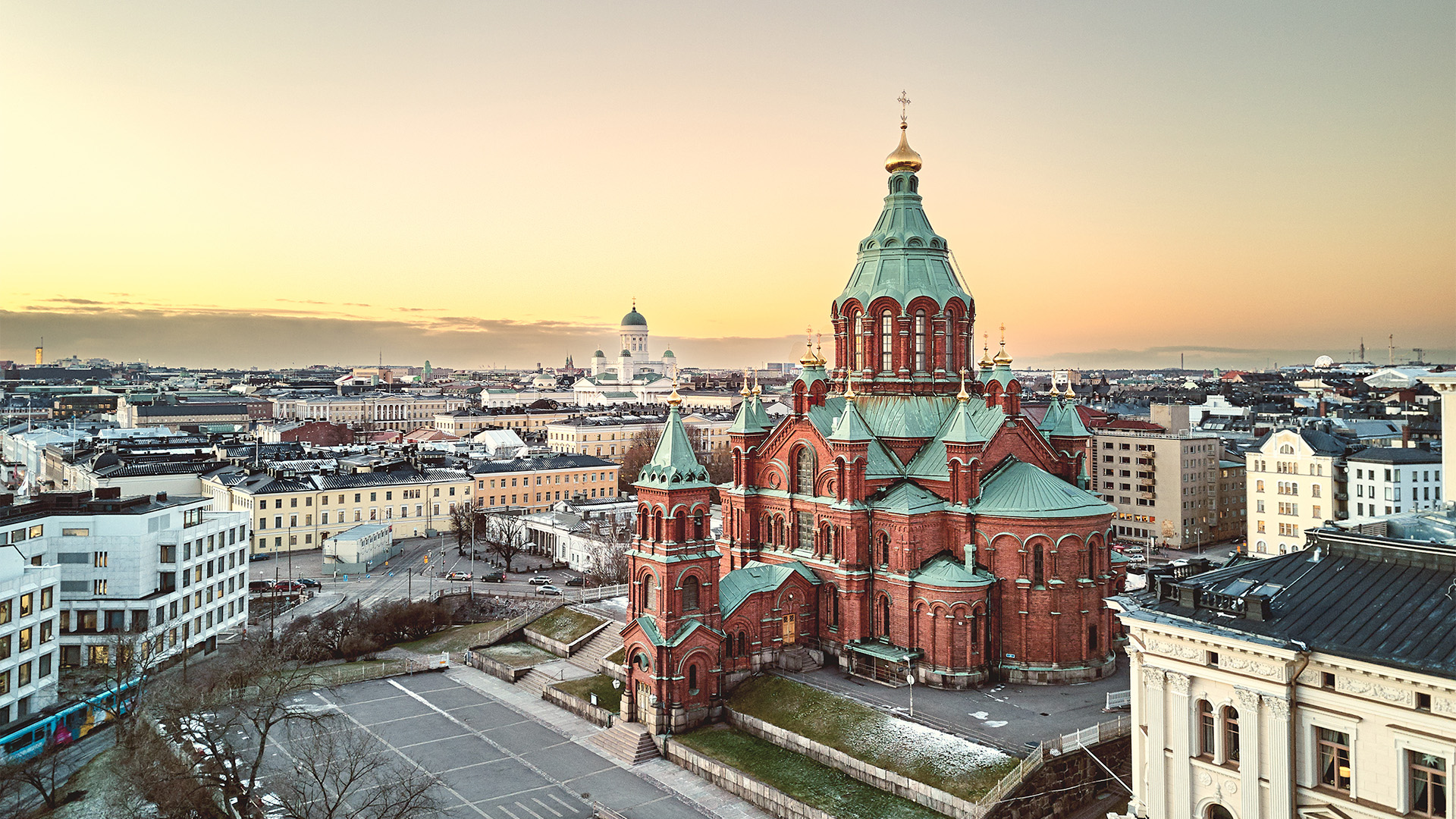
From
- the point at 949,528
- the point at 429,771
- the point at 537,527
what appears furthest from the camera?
the point at 537,527

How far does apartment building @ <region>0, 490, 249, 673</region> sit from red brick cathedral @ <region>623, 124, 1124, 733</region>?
28.8 meters

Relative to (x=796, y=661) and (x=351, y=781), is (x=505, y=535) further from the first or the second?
(x=351, y=781)

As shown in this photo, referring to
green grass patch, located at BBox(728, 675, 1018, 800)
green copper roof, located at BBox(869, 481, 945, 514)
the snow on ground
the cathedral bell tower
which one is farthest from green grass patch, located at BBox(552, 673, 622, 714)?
green copper roof, located at BBox(869, 481, 945, 514)

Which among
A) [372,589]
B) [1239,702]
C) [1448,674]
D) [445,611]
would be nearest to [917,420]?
[1239,702]

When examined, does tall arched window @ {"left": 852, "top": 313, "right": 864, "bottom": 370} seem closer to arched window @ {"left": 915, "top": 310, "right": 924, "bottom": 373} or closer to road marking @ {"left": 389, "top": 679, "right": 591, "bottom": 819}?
arched window @ {"left": 915, "top": 310, "right": 924, "bottom": 373}

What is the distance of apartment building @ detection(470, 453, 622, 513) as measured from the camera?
103 m

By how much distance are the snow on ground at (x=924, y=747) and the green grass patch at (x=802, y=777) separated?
1.62 m

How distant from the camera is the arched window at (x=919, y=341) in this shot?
173ft

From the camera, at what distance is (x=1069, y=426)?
176 feet

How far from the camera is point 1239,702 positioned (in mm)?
24891

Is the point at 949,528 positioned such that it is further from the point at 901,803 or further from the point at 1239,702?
the point at 1239,702

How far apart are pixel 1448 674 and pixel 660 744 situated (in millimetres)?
29515

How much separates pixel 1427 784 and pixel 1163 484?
7313 centimetres

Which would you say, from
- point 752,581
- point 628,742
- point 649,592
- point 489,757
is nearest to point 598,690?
point 628,742
